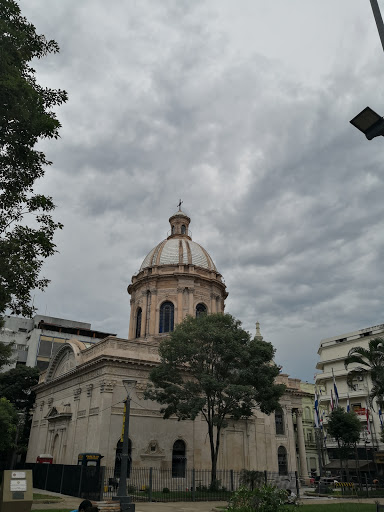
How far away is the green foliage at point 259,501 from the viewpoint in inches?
420

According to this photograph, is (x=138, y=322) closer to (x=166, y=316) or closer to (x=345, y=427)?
(x=166, y=316)

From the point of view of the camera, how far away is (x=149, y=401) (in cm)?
3122

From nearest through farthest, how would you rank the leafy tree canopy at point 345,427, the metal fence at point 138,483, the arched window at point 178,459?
1. the metal fence at point 138,483
2. the arched window at point 178,459
3. the leafy tree canopy at point 345,427

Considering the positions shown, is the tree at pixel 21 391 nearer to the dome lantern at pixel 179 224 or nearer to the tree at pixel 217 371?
the dome lantern at pixel 179 224

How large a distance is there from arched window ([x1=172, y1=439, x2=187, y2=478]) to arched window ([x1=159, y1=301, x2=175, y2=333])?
36.3ft

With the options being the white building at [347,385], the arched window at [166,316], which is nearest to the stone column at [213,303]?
the arched window at [166,316]

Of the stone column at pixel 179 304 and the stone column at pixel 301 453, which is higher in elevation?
the stone column at pixel 179 304

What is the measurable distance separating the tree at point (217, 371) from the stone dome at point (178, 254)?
16102mm

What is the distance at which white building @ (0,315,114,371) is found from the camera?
2456 inches

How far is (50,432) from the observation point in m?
37.4

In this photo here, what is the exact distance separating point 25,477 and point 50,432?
32.3m

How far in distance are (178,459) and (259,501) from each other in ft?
73.3

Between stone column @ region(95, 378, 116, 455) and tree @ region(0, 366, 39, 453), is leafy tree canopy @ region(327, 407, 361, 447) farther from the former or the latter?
tree @ region(0, 366, 39, 453)

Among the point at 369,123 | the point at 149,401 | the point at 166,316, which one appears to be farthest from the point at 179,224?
the point at 369,123
